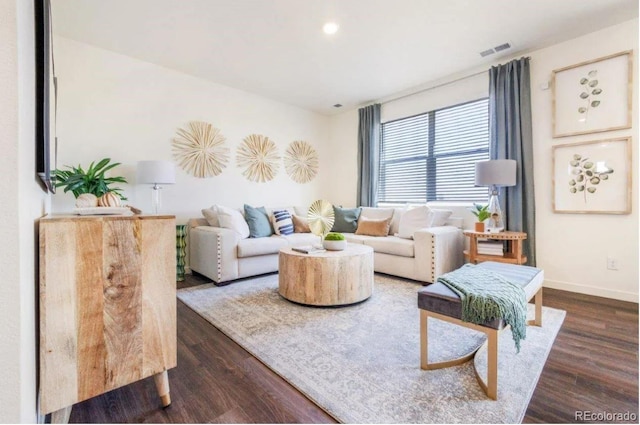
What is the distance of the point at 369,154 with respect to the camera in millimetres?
4820

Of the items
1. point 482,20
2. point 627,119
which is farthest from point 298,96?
point 627,119

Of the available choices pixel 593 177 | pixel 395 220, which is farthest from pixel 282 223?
pixel 593 177

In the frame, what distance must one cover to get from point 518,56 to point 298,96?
286cm

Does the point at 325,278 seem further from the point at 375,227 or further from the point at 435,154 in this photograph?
the point at 435,154

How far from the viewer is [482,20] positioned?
2645mm

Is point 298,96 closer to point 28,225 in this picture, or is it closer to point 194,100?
point 194,100

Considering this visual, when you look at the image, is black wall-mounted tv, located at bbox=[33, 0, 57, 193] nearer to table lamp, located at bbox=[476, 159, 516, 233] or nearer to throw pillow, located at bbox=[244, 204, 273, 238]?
throw pillow, located at bbox=[244, 204, 273, 238]

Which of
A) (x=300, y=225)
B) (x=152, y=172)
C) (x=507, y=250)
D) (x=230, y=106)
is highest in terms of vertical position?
(x=230, y=106)

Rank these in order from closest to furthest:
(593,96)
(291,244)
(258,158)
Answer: (593,96) < (291,244) < (258,158)

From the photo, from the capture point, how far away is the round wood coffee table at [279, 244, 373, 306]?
2484 mm

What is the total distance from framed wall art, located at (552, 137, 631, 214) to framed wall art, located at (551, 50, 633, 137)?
0.55 feet

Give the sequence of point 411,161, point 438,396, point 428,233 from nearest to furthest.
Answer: point 438,396
point 428,233
point 411,161

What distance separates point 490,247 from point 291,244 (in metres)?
2.22

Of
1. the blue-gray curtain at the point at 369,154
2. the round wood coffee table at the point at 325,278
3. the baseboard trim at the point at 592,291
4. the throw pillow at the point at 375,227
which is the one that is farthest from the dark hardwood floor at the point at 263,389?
the blue-gray curtain at the point at 369,154
